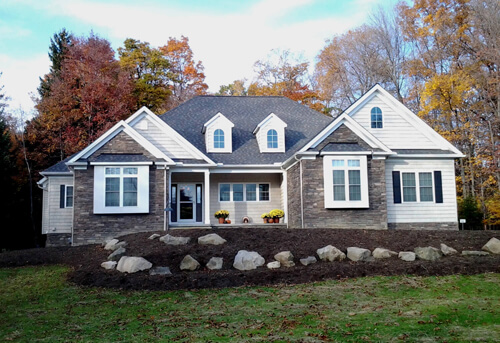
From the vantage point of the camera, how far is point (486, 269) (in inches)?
448

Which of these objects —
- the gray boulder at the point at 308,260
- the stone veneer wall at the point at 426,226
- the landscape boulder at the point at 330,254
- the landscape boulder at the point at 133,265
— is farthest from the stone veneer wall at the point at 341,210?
the landscape boulder at the point at 133,265

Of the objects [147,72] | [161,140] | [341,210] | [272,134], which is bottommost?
Result: [341,210]

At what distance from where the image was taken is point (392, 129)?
19.1 metres

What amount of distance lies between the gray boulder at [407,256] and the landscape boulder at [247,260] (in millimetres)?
3542

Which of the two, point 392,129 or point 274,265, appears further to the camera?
point 392,129

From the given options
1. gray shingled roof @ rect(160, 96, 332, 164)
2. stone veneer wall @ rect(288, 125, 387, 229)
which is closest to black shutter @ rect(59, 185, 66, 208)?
gray shingled roof @ rect(160, 96, 332, 164)

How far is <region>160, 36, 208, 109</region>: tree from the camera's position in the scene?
35.7 meters

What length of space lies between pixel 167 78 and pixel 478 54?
66.2ft

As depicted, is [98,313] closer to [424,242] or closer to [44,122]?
[424,242]

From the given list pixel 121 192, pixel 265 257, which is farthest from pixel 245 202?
pixel 265 257

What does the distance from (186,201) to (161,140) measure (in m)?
3.05

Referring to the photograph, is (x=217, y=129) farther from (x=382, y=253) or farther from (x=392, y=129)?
(x=382, y=253)

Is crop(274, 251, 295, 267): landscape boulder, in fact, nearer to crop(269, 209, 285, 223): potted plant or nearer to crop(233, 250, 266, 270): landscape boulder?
crop(233, 250, 266, 270): landscape boulder

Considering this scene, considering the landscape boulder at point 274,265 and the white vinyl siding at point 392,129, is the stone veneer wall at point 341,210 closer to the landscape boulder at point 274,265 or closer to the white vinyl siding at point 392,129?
the white vinyl siding at point 392,129
